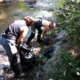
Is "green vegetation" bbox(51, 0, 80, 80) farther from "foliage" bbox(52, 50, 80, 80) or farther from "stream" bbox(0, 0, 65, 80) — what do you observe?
"stream" bbox(0, 0, 65, 80)

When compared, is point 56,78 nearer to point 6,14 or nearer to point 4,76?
point 4,76

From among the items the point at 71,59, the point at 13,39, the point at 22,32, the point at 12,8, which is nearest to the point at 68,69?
the point at 71,59

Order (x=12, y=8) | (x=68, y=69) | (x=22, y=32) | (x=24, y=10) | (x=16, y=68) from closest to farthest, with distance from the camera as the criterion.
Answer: (x=68, y=69) → (x=22, y=32) → (x=16, y=68) → (x=24, y=10) → (x=12, y=8)

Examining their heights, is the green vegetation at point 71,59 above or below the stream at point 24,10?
above

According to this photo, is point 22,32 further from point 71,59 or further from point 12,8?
point 12,8

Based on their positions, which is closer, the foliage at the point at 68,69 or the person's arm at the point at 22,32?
the foliage at the point at 68,69

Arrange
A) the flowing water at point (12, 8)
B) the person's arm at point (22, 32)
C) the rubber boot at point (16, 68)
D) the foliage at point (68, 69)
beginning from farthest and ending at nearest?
the flowing water at point (12, 8), the rubber boot at point (16, 68), the person's arm at point (22, 32), the foliage at point (68, 69)

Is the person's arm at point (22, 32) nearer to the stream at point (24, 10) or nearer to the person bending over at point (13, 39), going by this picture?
the person bending over at point (13, 39)

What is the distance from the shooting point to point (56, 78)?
3.80m

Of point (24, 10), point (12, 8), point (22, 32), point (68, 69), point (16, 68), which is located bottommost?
point (16, 68)

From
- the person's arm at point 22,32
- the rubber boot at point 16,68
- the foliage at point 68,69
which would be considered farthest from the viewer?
the rubber boot at point 16,68

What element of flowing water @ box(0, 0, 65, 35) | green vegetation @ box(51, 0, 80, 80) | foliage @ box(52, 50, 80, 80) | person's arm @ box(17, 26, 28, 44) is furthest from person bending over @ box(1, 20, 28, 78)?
flowing water @ box(0, 0, 65, 35)

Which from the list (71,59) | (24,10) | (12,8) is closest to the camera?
(71,59)

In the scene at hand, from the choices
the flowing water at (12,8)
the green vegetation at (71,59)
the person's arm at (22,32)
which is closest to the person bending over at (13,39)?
the person's arm at (22,32)
